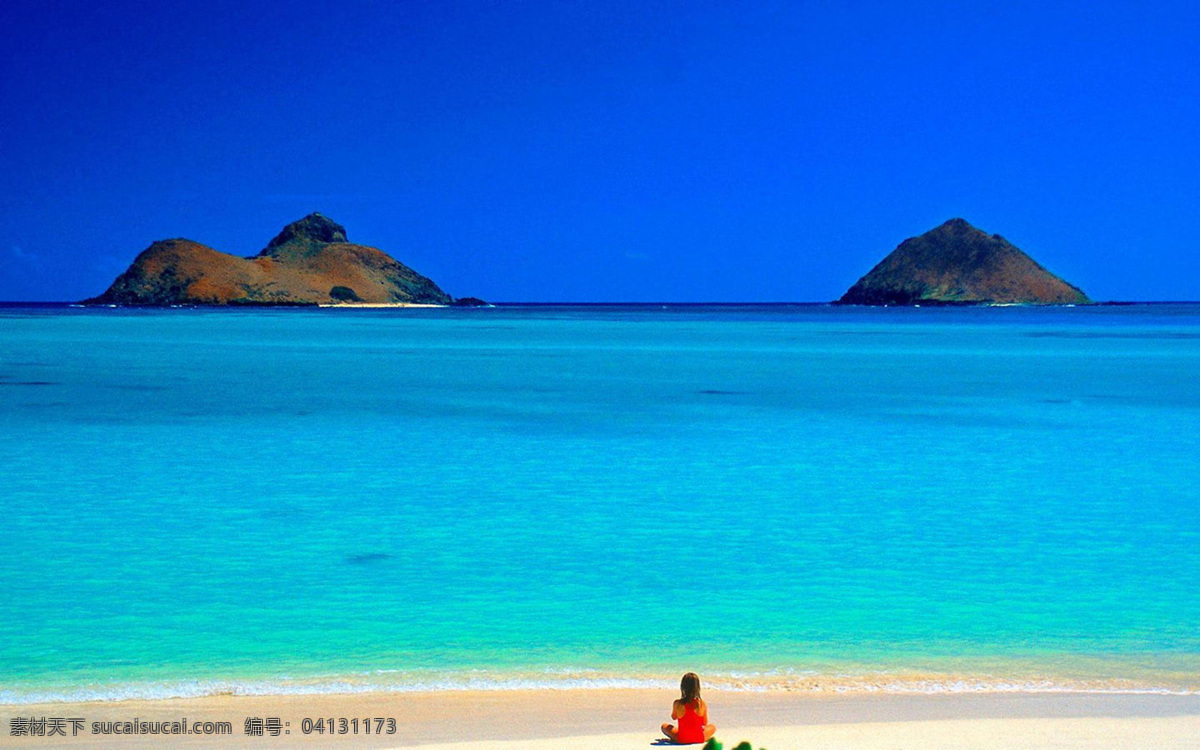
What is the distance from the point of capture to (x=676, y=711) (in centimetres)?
560

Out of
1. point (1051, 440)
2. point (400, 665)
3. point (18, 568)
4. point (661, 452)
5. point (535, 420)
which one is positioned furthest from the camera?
point (535, 420)

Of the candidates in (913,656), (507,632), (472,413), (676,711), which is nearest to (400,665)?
(507,632)

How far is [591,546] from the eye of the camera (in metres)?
11.4

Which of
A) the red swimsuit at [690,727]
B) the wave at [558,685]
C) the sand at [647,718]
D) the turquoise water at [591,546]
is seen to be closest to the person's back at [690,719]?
the red swimsuit at [690,727]

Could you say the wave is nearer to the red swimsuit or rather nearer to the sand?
the sand

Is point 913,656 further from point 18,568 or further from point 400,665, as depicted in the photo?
point 18,568

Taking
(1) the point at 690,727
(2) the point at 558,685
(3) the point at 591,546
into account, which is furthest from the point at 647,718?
(3) the point at 591,546

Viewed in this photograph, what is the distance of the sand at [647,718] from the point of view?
5777mm

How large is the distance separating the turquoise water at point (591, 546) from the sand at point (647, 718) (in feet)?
1.24

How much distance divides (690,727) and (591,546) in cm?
592

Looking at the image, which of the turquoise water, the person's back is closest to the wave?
the turquoise water

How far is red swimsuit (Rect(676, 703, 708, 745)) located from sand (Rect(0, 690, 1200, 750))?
235 millimetres

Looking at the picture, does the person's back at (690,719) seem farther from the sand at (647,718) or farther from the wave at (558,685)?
the wave at (558,685)

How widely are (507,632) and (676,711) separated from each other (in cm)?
299
